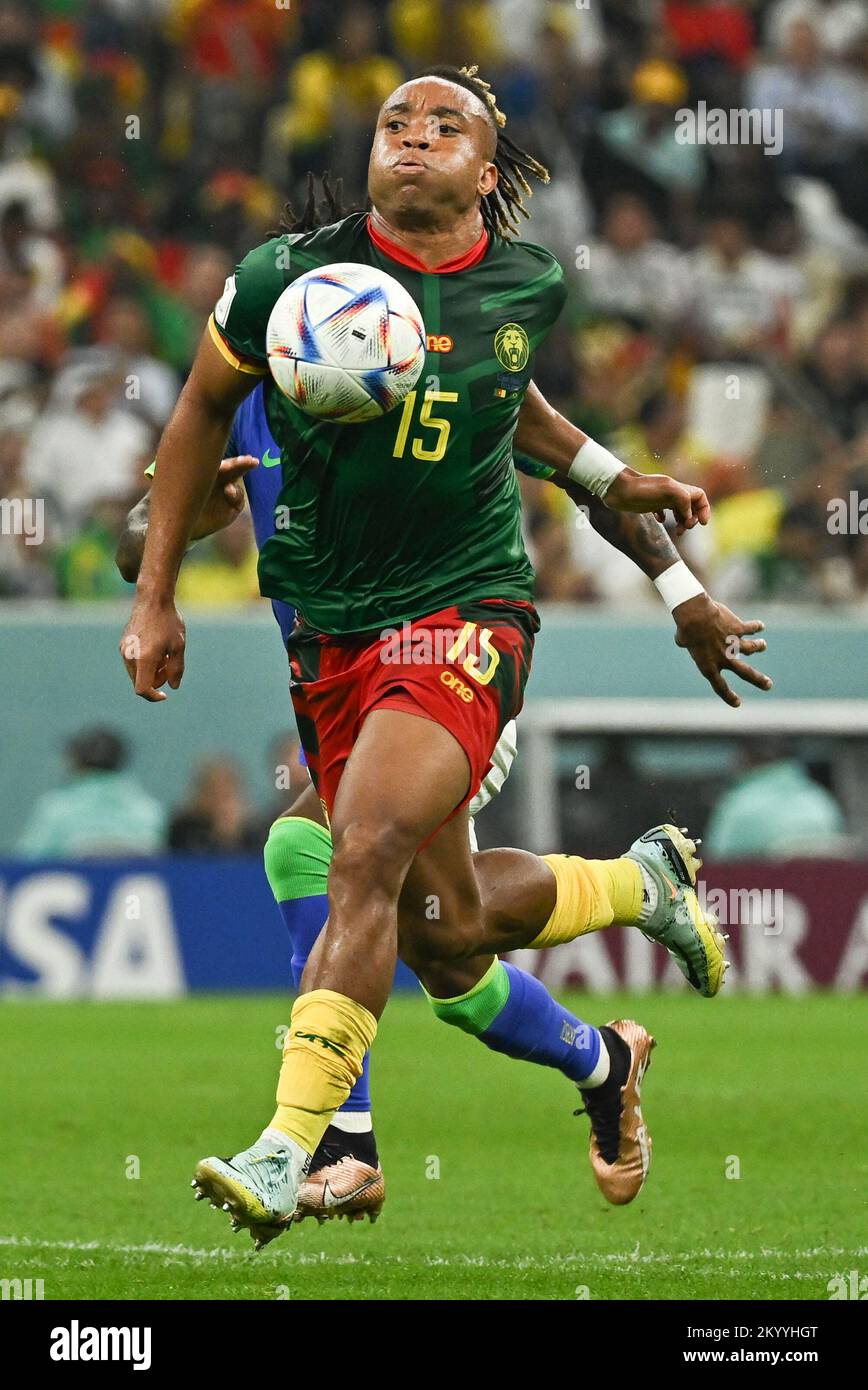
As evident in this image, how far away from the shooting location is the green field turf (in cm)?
543

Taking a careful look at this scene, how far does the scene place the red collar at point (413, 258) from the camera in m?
5.45

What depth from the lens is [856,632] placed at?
44.5 feet

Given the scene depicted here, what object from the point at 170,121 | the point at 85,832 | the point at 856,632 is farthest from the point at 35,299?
the point at 856,632

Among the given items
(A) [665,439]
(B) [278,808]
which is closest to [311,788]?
(B) [278,808]

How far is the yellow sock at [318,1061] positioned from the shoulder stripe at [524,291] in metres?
1.67

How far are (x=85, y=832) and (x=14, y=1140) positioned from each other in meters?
5.01

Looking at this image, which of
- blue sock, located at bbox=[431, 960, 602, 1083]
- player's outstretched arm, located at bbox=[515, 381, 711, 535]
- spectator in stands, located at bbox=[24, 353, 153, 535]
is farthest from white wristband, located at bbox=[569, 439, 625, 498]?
spectator in stands, located at bbox=[24, 353, 153, 535]

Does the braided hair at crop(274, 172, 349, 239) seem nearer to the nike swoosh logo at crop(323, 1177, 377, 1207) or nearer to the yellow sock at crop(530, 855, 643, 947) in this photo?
the yellow sock at crop(530, 855, 643, 947)

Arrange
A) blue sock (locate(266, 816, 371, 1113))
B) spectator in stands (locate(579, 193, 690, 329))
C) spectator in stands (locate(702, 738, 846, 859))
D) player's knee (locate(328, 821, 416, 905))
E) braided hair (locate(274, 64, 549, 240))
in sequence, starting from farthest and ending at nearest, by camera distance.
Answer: spectator in stands (locate(579, 193, 690, 329))
spectator in stands (locate(702, 738, 846, 859))
blue sock (locate(266, 816, 371, 1113))
braided hair (locate(274, 64, 549, 240))
player's knee (locate(328, 821, 416, 905))

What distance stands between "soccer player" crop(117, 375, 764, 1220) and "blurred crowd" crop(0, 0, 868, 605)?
702cm

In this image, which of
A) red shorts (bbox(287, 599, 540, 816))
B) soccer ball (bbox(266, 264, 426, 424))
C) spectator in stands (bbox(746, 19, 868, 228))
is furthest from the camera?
spectator in stands (bbox(746, 19, 868, 228))

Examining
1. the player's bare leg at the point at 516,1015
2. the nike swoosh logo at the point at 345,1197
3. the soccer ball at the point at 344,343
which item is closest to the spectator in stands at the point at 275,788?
the player's bare leg at the point at 516,1015

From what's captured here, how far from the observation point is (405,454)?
5.35 metres

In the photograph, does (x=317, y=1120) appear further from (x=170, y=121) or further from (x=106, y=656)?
(x=170, y=121)
